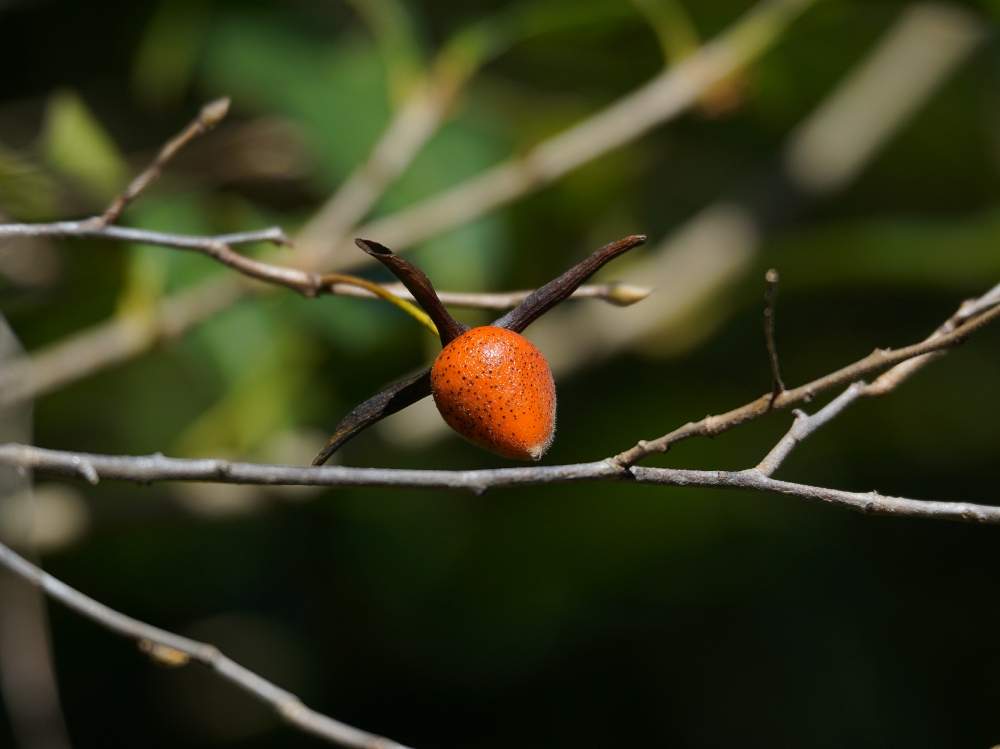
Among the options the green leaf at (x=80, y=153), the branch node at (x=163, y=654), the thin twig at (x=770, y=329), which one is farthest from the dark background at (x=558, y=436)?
the thin twig at (x=770, y=329)

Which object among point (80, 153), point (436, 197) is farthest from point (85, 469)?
point (436, 197)

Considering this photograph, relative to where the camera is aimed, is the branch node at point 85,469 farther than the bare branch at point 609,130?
No

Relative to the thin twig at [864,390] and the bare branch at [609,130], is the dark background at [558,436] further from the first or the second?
the thin twig at [864,390]

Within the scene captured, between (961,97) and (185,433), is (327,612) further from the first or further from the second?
(961,97)

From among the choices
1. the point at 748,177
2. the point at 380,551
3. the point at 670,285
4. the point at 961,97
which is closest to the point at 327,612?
the point at 380,551

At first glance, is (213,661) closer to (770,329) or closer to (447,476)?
(447,476)

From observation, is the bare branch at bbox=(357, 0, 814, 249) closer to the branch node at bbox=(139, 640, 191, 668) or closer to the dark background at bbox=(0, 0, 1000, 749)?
the dark background at bbox=(0, 0, 1000, 749)

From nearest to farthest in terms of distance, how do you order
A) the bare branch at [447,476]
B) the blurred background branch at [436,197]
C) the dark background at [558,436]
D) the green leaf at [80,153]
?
the bare branch at [447,476] < the green leaf at [80,153] < the blurred background branch at [436,197] < the dark background at [558,436]
